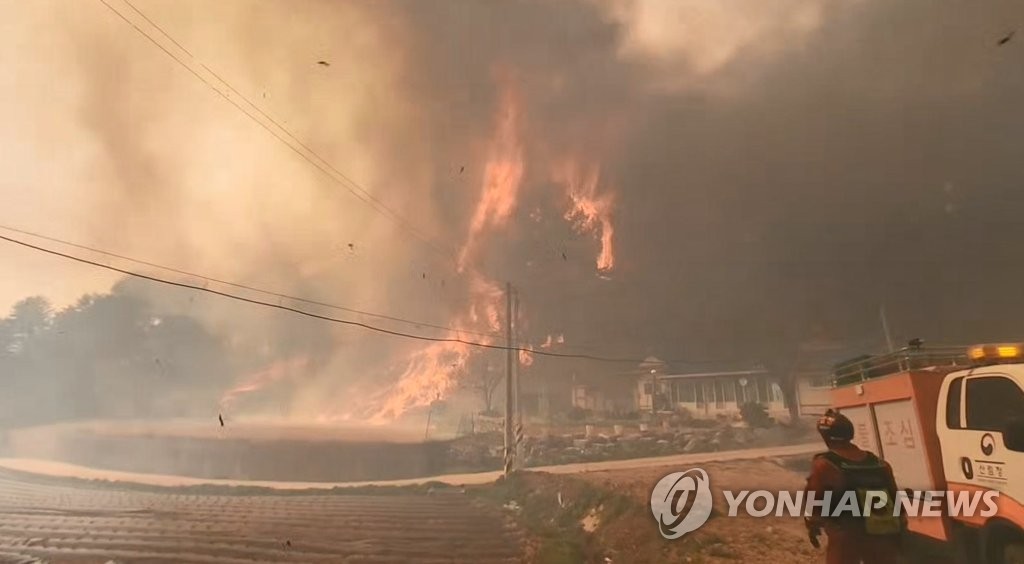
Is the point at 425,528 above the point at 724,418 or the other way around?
the other way around

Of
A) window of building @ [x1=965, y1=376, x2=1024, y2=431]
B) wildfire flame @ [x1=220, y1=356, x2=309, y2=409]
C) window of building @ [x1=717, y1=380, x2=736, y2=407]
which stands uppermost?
wildfire flame @ [x1=220, y1=356, x2=309, y2=409]

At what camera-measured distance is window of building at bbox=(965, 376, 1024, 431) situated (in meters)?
3.06

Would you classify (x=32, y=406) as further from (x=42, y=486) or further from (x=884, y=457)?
(x=884, y=457)

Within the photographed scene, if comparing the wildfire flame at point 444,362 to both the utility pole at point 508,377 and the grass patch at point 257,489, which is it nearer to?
the utility pole at point 508,377

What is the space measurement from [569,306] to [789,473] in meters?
4.10

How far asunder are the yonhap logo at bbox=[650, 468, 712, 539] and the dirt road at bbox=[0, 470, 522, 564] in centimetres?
160

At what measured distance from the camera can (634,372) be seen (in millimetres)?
7809

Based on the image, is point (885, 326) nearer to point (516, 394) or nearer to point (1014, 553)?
point (1014, 553)

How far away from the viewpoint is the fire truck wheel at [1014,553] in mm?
2834

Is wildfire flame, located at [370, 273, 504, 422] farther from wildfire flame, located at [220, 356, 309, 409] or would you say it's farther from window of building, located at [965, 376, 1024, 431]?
window of building, located at [965, 376, 1024, 431]

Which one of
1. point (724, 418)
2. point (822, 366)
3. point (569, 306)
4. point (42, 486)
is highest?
point (569, 306)

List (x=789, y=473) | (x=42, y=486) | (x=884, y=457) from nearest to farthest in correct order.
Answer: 1. (x=884, y=457)
2. (x=789, y=473)
3. (x=42, y=486)

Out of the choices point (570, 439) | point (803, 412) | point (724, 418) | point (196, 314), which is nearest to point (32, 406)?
point (196, 314)

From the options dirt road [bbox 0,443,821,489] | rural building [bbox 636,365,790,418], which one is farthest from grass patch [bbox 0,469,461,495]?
rural building [bbox 636,365,790,418]
